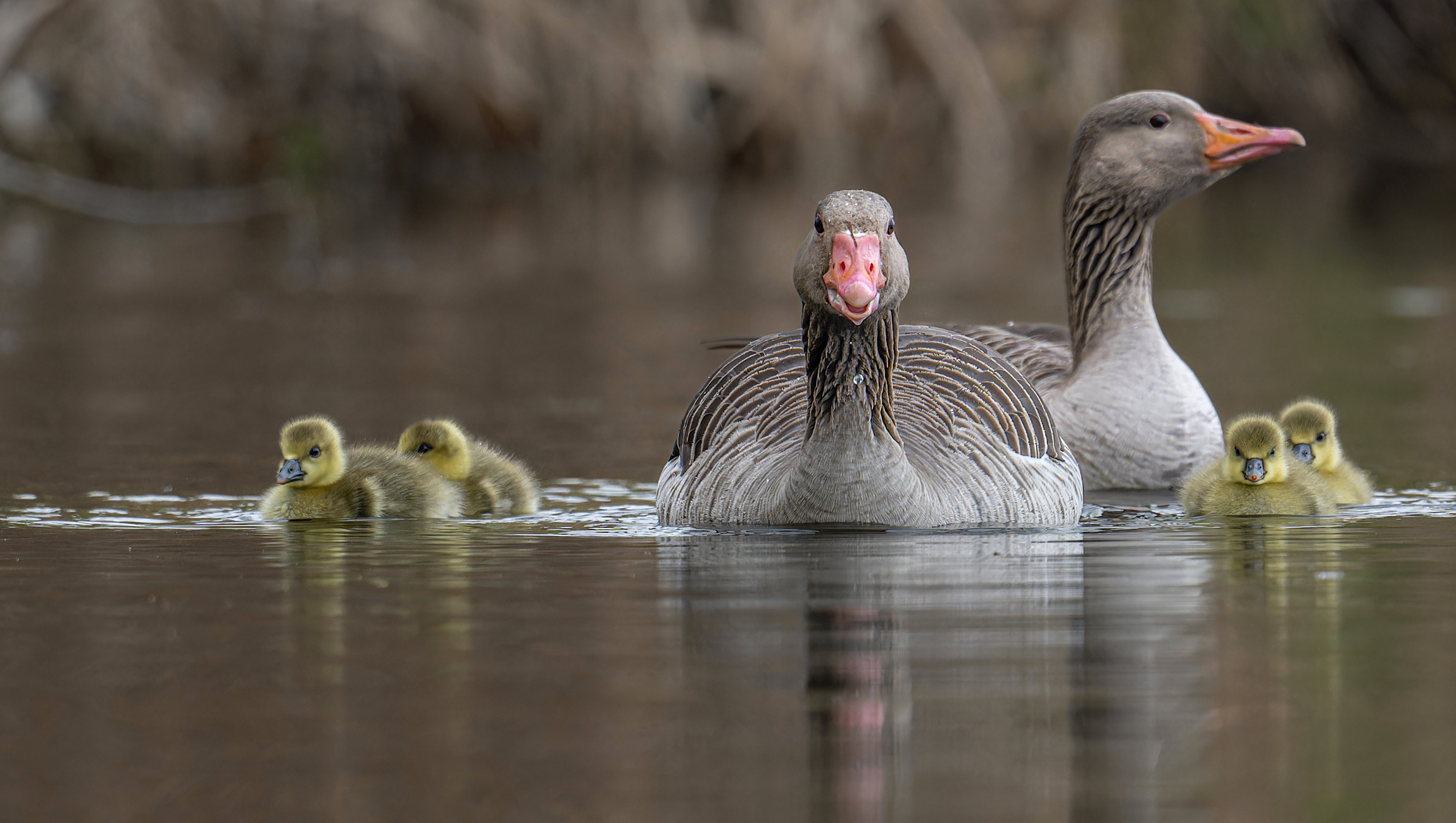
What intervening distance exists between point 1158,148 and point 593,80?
2187 cm

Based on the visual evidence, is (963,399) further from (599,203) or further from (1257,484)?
(599,203)

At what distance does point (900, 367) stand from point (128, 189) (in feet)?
71.8

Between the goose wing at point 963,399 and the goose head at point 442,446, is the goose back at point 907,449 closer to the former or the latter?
the goose wing at point 963,399

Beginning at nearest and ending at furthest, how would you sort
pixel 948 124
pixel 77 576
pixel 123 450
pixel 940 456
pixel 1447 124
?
pixel 77 576
pixel 940 456
pixel 123 450
pixel 948 124
pixel 1447 124

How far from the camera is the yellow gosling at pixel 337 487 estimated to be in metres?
8.70

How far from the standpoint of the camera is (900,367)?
356 inches

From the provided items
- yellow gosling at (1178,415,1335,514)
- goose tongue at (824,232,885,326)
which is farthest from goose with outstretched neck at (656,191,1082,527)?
yellow gosling at (1178,415,1335,514)

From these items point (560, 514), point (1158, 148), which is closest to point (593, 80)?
point (1158, 148)

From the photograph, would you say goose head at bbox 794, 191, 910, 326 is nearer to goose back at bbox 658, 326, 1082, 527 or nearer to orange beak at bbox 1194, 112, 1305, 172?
goose back at bbox 658, 326, 1082, 527

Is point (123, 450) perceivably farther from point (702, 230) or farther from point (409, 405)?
point (702, 230)

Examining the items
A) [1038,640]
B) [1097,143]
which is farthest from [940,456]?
[1097,143]

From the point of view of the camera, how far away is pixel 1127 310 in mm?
10508

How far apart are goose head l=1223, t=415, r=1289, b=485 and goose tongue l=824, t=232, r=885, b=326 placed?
75.3 inches

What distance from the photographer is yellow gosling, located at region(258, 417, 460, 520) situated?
28.5 ft
